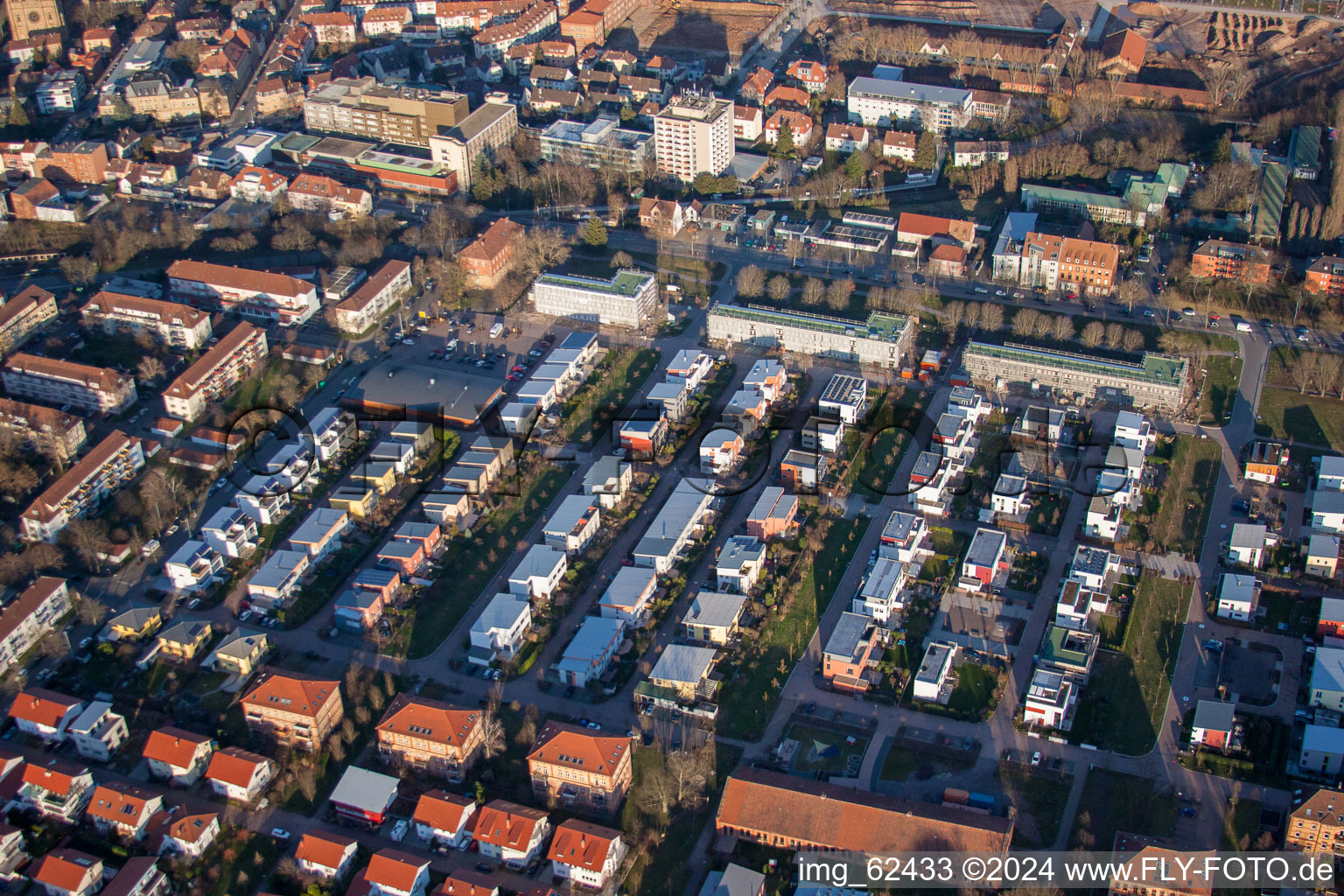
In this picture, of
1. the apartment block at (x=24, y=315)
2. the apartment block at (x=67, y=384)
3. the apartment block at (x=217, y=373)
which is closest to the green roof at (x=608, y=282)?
the apartment block at (x=217, y=373)

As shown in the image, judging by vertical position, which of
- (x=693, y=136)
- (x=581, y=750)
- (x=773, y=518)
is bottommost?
(x=581, y=750)

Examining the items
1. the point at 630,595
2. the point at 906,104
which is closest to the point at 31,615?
the point at 630,595

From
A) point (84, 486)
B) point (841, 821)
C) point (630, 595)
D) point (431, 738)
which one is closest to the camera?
point (841, 821)

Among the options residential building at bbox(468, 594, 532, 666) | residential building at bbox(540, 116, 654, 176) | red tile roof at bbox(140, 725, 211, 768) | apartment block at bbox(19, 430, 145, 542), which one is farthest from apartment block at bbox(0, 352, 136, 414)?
residential building at bbox(540, 116, 654, 176)

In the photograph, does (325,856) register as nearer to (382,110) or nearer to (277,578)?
(277,578)

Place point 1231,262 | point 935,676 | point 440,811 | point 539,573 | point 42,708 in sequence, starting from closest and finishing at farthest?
point 440,811
point 42,708
point 935,676
point 539,573
point 1231,262

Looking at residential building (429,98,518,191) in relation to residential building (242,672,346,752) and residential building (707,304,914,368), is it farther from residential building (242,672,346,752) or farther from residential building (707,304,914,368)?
residential building (242,672,346,752)

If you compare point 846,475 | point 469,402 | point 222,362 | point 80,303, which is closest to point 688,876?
point 846,475
